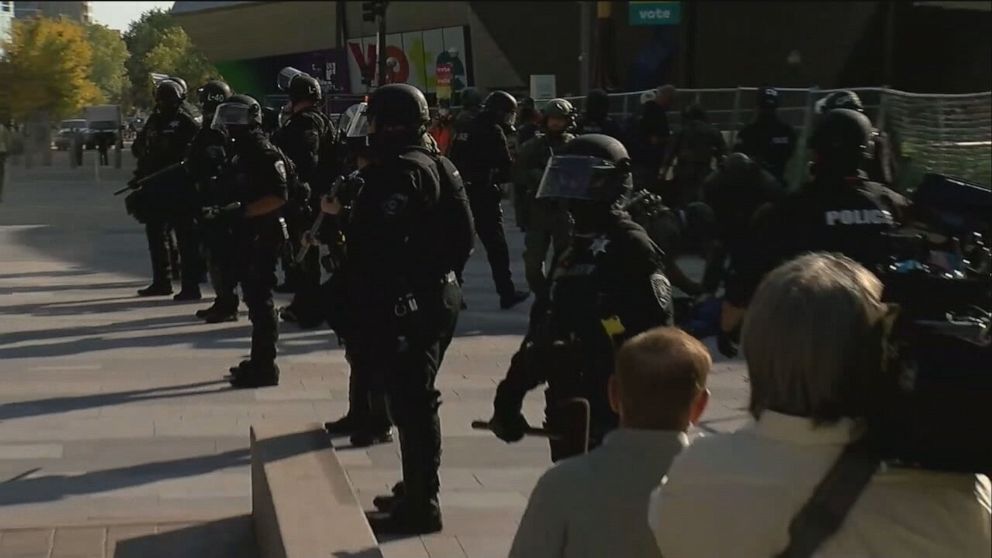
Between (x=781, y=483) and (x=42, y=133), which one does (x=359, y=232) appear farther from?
(x=42, y=133)

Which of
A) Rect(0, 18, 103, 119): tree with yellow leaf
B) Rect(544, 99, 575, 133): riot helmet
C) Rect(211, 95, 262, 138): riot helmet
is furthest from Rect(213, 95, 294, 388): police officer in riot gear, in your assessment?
Rect(544, 99, 575, 133): riot helmet

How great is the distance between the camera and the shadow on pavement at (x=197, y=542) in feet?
18.8

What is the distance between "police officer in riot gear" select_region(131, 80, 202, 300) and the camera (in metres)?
12.3

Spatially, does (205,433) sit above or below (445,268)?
below

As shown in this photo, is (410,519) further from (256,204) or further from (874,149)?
(256,204)

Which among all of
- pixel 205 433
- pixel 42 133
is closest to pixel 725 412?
pixel 205 433

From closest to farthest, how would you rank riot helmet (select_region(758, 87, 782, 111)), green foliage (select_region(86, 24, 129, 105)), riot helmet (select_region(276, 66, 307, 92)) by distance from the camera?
green foliage (select_region(86, 24, 129, 105)), riot helmet (select_region(276, 66, 307, 92)), riot helmet (select_region(758, 87, 782, 111))

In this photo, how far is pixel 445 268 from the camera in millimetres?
5895

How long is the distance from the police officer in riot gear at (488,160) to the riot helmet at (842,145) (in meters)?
7.06

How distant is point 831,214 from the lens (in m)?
5.05

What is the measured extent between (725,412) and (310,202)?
3.71 meters

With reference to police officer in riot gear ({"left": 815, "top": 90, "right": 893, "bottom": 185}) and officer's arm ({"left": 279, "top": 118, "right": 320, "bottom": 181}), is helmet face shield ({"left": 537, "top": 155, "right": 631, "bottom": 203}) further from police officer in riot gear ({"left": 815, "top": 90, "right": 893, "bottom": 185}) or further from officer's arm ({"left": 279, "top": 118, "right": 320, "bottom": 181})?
officer's arm ({"left": 279, "top": 118, "right": 320, "bottom": 181})

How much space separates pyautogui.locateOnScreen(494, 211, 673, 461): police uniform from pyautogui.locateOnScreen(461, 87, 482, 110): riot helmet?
8.53 metres

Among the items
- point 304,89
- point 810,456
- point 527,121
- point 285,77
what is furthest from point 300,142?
point 810,456
